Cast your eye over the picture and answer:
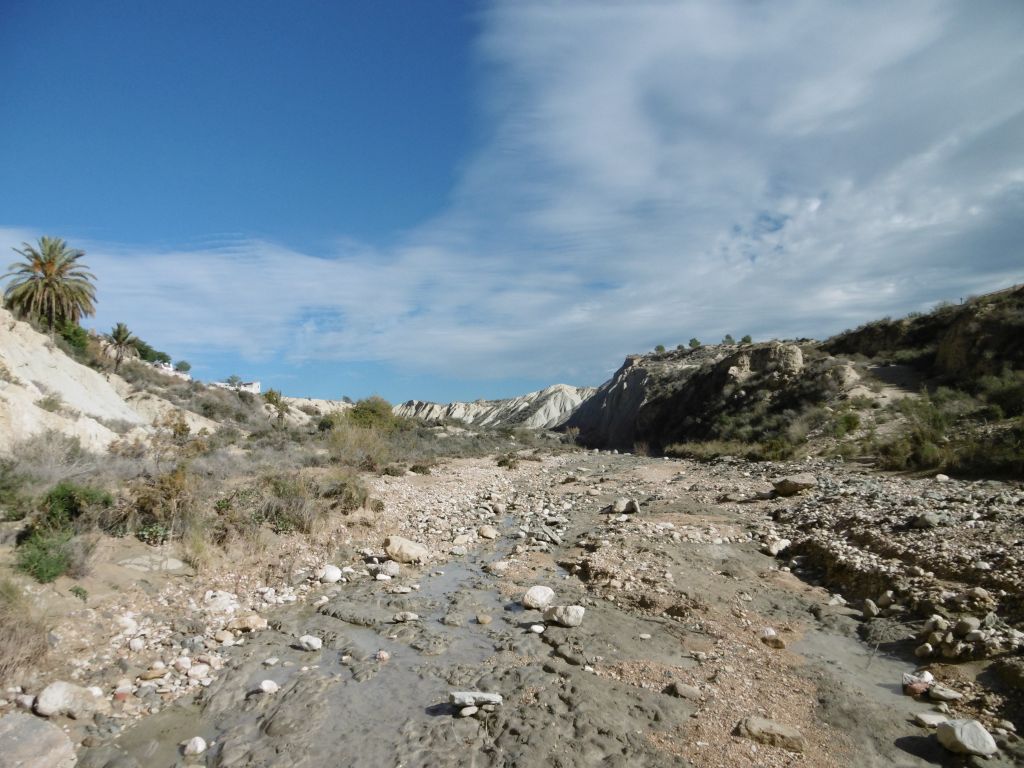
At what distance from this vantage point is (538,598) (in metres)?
7.83

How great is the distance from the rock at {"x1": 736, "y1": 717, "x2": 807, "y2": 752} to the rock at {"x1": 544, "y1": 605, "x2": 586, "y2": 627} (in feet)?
8.27

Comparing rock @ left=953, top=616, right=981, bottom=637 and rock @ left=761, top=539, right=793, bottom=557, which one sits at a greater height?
rock @ left=953, top=616, right=981, bottom=637

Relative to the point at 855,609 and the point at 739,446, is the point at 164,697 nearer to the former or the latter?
the point at 855,609

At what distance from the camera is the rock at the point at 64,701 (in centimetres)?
486

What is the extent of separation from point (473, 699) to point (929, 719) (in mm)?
3837

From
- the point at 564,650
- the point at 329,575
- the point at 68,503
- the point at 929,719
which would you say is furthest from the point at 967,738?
the point at 68,503

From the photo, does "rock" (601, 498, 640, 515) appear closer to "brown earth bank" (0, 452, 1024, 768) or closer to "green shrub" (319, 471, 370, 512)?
"brown earth bank" (0, 452, 1024, 768)

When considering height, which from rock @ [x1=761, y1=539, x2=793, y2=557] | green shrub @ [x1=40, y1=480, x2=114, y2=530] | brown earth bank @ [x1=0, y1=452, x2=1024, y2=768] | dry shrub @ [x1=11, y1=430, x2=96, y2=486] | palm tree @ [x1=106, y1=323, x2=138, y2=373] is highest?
palm tree @ [x1=106, y1=323, x2=138, y2=373]

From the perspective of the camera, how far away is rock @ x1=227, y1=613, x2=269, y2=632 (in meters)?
6.97

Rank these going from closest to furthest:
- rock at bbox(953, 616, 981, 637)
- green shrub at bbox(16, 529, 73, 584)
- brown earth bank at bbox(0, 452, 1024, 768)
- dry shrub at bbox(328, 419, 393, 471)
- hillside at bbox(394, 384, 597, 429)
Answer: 1. brown earth bank at bbox(0, 452, 1024, 768)
2. rock at bbox(953, 616, 981, 637)
3. green shrub at bbox(16, 529, 73, 584)
4. dry shrub at bbox(328, 419, 393, 471)
5. hillside at bbox(394, 384, 597, 429)

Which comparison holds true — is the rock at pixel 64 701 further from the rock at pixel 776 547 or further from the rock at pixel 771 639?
the rock at pixel 776 547

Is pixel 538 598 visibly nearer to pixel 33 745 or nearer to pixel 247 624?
pixel 247 624

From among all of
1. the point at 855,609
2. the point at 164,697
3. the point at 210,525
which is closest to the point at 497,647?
the point at 164,697

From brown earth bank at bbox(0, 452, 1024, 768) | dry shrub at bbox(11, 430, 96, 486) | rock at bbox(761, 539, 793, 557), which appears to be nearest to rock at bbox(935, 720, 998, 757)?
brown earth bank at bbox(0, 452, 1024, 768)
